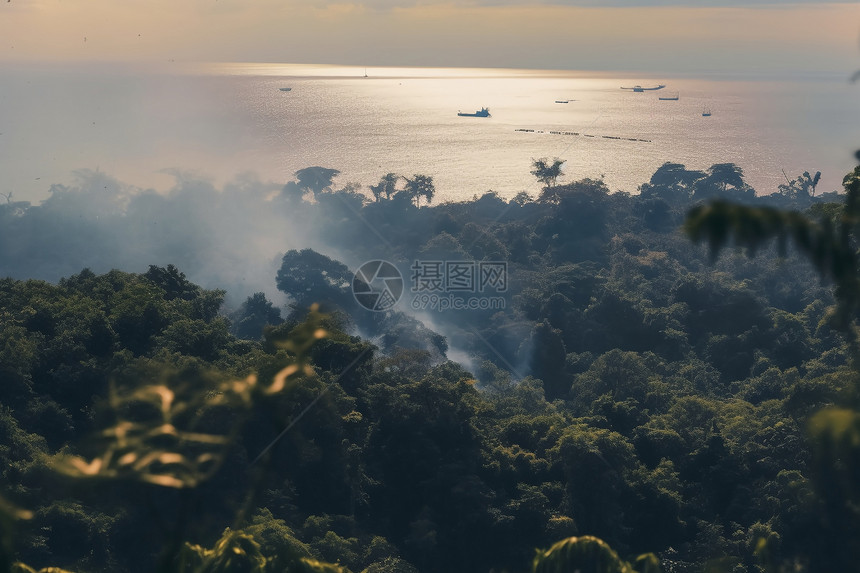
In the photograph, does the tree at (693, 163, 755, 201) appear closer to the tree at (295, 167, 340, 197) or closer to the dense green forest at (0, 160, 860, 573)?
Result: the tree at (295, 167, 340, 197)

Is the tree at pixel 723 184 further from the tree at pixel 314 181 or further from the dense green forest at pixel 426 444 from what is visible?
the dense green forest at pixel 426 444

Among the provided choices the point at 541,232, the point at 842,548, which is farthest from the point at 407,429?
the point at 541,232

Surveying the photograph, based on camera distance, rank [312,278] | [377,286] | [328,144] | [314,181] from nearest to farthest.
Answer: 1. [312,278]
2. [377,286]
3. [314,181]
4. [328,144]

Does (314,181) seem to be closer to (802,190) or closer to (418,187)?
(418,187)

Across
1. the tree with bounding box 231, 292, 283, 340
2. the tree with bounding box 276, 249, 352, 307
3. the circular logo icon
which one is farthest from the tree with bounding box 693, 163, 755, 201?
the tree with bounding box 231, 292, 283, 340

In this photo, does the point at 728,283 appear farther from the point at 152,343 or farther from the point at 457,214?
the point at 152,343

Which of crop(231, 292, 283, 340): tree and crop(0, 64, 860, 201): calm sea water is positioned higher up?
crop(0, 64, 860, 201): calm sea water

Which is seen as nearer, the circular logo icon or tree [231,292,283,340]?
tree [231,292,283,340]

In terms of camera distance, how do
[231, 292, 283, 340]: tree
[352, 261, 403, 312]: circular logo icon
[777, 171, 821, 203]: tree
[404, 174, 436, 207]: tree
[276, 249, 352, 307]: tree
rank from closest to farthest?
[231, 292, 283, 340]: tree < [352, 261, 403, 312]: circular logo icon < [276, 249, 352, 307]: tree < [404, 174, 436, 207]: tree < [777, 171, 821, 203]: tree

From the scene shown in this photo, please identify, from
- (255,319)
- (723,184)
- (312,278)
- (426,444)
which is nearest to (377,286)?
(312,278)
